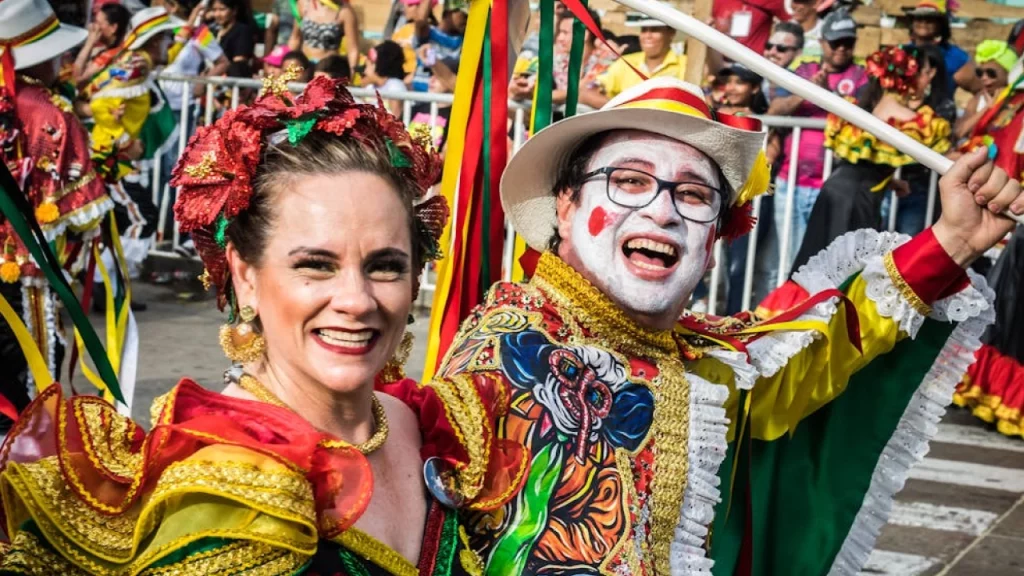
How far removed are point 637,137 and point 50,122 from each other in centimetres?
276

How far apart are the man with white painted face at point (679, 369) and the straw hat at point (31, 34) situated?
2432 mm

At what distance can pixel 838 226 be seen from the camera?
6914 mm

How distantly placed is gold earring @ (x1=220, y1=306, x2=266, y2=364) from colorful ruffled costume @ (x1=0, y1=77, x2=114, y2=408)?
2840 mm

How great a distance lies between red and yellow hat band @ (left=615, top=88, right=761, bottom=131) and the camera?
9.86 feet

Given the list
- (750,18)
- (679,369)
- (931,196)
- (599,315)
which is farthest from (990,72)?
(599,315)

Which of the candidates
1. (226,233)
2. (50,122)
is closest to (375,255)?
(226,233)

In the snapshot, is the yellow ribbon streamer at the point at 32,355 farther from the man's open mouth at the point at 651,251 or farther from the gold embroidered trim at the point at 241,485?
the man's open mouth at the point at 651,251

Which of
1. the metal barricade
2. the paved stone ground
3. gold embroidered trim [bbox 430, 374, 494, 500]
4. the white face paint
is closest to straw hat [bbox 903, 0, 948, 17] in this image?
the metal barricade

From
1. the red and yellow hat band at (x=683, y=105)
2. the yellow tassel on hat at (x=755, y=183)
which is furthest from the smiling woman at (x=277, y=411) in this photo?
the yellow tassel on hat at (x=755, y=183)

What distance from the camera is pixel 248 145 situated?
218cm

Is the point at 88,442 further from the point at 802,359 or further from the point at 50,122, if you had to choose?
the point at 50,122

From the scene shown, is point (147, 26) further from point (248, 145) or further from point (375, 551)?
point (375, 551)

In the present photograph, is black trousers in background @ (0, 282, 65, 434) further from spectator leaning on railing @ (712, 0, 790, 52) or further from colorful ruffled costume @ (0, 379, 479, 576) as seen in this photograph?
spectator leaning on railing @ (712, 0, 790, 52)

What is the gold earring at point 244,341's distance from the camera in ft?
7.31
